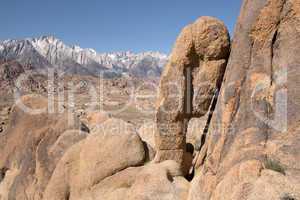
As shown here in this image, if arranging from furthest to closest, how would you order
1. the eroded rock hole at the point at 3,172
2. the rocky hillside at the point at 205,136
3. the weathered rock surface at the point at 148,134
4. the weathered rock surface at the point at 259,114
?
the weathered rock surface at the point at 148,134 < the eroded rock hole at the point at 3,172 < the rocky hillside at the point at 205,136 < the weathered rock surface at the point at 259,114

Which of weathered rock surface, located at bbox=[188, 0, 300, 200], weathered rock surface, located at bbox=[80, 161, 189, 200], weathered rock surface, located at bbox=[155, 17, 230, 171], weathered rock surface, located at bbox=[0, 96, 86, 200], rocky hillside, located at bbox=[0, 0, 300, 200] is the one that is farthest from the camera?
weathered rock surface, located at bbox=[0, 96, 86, 200]

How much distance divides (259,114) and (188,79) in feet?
9.00

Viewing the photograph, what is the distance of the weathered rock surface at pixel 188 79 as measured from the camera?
948 cm

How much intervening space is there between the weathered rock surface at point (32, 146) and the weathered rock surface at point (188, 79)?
364cm

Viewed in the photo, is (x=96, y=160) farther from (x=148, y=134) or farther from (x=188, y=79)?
(x=148, y=134)

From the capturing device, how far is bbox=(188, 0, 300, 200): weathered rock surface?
22.4ft

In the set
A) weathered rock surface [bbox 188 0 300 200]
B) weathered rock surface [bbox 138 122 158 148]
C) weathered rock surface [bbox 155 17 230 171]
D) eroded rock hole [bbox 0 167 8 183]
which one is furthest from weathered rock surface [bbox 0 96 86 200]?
weathered rock surface [bbox 188 0 300 200]

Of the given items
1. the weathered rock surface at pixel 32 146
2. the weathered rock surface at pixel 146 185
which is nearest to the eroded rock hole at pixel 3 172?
the weathered rock surface at pixel 32 146

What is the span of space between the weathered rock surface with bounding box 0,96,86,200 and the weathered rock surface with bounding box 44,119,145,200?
96cm

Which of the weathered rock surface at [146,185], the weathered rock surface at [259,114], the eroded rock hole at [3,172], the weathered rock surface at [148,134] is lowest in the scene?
the eroded rock hole at [3,172]

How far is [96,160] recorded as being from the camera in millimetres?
10438

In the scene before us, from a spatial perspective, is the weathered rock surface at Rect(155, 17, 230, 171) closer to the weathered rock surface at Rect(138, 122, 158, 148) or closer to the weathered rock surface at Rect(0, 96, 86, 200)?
the weathered rock surface at Rect(0, 96, 86, 200)

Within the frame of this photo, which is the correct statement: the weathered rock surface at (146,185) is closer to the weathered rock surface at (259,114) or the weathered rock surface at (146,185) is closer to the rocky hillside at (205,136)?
the rocky hillside at (205,136)

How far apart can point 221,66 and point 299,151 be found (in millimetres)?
3599
